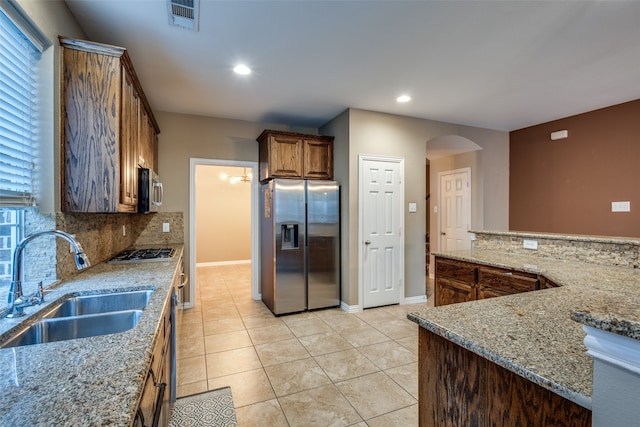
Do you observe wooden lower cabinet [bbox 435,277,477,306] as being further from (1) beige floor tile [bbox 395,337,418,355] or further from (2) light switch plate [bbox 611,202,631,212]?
(2) light switch plate [bbox 611,202,631,212]

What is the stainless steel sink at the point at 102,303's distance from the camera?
4.99 feet

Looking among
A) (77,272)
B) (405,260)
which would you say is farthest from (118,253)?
(405,260)

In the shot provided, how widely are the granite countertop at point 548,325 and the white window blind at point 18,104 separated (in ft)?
6.69

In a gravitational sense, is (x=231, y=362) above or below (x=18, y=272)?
below

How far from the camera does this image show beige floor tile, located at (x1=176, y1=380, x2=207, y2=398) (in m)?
2.16

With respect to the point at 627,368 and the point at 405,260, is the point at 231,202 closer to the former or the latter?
the point at 405,260

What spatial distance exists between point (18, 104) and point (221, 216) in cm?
566

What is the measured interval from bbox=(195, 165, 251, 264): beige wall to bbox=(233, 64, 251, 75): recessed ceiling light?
4.21m

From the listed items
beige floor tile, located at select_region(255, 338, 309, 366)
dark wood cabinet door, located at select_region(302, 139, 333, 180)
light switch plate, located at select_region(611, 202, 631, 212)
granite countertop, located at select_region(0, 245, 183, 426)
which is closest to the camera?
granite countertop, located at select_region(0, 245, 183, 426)

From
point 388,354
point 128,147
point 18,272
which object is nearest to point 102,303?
point 18,272

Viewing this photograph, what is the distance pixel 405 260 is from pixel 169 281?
317 cm

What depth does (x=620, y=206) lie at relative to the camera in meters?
3.72

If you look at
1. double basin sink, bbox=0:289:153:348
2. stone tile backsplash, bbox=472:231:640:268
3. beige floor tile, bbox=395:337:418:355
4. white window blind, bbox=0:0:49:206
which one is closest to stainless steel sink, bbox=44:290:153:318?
double basin sink, bbox=0:289:153:348

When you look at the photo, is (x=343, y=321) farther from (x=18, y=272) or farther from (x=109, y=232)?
(x=18, y=272)
